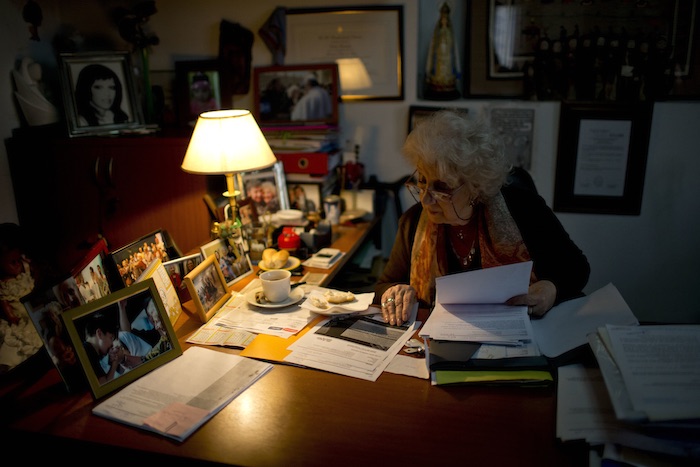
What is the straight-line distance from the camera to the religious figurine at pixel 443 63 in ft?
8.21

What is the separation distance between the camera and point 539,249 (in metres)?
1.76

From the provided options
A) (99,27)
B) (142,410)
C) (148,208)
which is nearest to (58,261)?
(148,208)

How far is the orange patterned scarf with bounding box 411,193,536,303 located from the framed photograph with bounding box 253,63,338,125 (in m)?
1.08

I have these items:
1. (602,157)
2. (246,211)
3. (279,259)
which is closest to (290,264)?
(279,259)

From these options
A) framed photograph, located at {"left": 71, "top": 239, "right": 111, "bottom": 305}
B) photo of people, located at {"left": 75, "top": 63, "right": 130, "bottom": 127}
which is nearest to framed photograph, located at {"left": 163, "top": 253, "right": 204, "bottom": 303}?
framed photograph, located at {"left": 71, "top": 239, "right": 111, "bottom": 305}

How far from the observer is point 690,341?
1.12 m

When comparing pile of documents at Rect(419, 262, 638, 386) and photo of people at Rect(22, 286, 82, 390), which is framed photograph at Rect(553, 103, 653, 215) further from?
photo of people at Rect(22, 286, 82, 390)

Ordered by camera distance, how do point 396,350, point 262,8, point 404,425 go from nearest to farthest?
point 404,425 → point 396,350 → point 262,8

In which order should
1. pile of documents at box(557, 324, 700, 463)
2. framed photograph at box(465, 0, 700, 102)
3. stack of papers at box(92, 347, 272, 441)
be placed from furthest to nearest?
framed photograph at box(465, 0, 700, 102) → stack of papers at box(92, 347, 272, 441) → pile of documents at box(557, 324, 700, 463)

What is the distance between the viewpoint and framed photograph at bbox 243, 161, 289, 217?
244 cm

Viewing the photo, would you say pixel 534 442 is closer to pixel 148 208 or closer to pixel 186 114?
pixel 148 208

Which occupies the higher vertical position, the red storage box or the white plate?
the red storage box

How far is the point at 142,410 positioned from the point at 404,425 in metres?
0.55

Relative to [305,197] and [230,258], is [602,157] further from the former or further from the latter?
[230,258]
